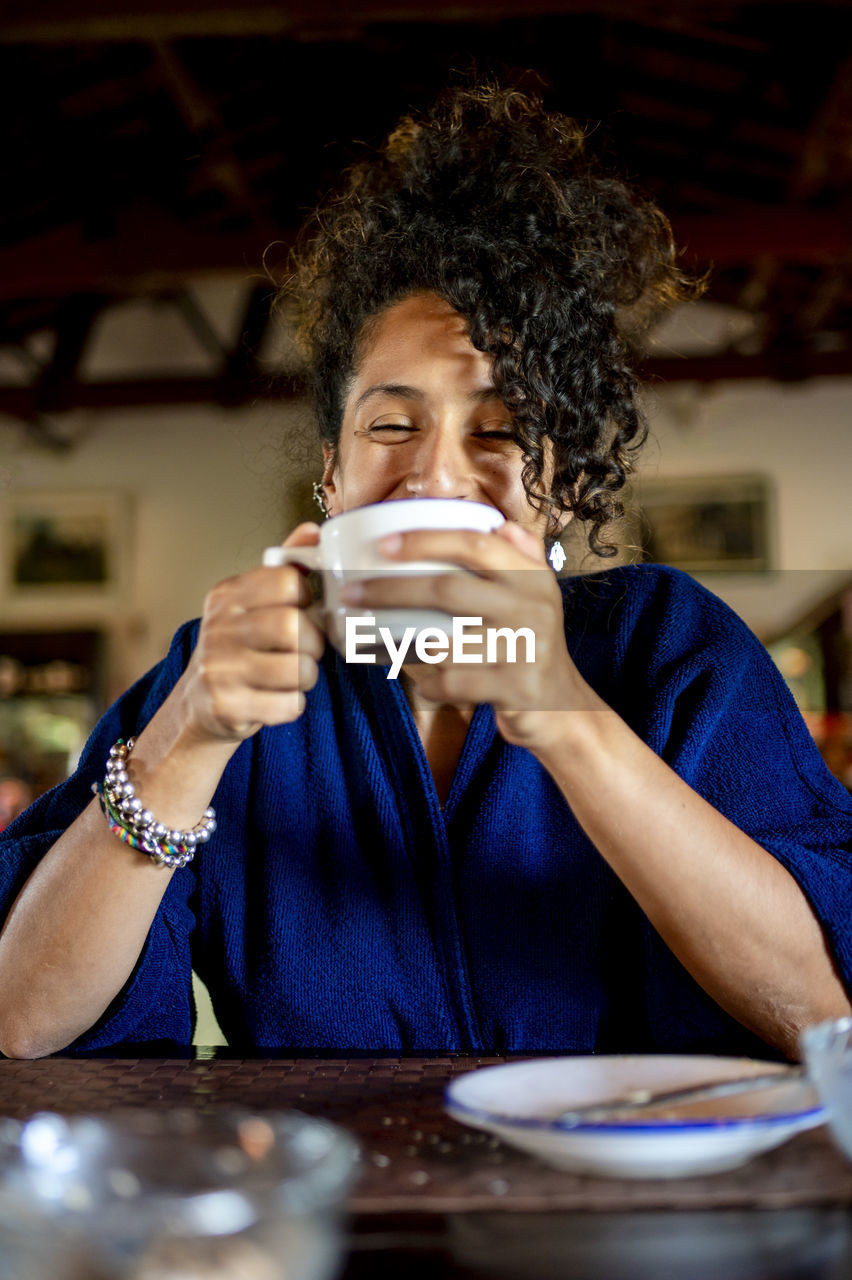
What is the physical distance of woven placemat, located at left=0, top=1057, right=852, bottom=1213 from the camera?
460mm

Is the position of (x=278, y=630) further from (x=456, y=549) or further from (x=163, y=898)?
(x=163, y=898)

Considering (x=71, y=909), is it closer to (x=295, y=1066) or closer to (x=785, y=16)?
(x=295, y=1066)

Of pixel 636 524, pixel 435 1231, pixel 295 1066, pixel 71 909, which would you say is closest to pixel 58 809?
pixel 71 909

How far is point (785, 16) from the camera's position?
4668 mm

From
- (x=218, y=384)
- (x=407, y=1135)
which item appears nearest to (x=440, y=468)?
(x=407, y=1135)

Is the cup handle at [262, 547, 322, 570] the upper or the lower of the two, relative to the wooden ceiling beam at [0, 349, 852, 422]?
lower

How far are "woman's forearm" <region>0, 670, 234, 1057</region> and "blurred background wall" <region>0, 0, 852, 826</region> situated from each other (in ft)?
5.07

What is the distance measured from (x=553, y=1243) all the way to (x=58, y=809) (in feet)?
2.22

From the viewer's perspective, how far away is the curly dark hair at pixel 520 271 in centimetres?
103

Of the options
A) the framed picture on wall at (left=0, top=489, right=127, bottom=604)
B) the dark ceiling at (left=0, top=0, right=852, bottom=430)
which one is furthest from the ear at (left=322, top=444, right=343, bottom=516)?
the framed picture on wall at (left=0, top=489, right=127, bottom=604)

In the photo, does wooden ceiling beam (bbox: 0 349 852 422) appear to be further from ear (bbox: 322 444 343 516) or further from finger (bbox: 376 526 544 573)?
finger (bbox: 376 526 544 573)

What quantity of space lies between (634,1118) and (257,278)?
3596 mm

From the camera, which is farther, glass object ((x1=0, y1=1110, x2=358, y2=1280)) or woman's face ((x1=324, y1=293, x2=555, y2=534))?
woman's face ((x1=324, y1=293, x2=555, y2=534))

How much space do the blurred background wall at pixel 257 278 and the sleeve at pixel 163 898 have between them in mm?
1335
